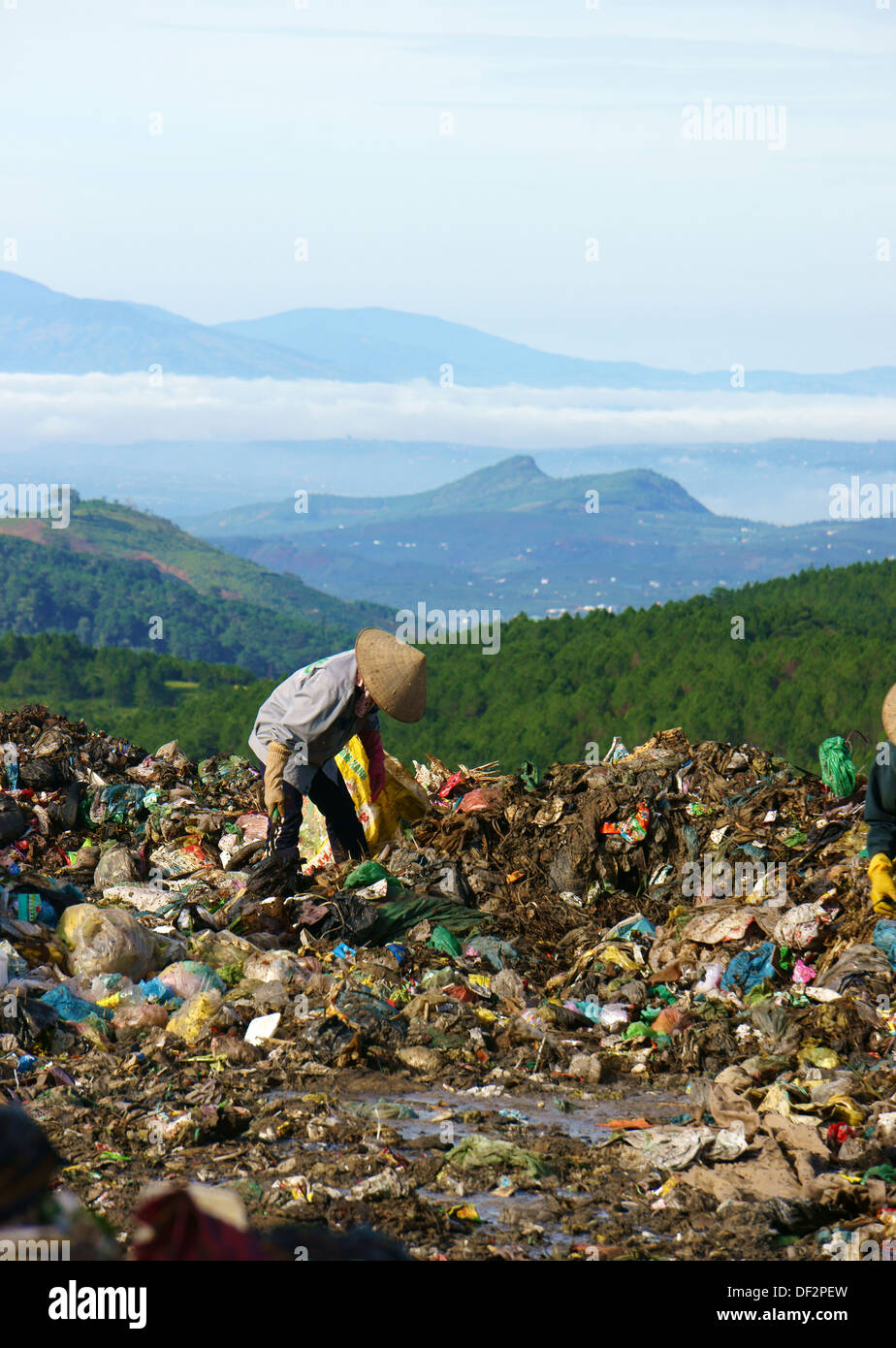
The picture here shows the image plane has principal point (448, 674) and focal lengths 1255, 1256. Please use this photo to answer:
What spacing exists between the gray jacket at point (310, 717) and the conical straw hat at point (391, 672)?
0.29 ft

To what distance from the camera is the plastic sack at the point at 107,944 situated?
17.0 feet

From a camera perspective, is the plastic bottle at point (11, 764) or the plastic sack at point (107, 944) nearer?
the plastic sack at point (107, 944)

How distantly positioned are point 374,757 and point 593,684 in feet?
110

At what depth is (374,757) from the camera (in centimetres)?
661

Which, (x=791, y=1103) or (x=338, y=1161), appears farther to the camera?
(x=791, y=1103)

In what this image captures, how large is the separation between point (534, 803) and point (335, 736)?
71.7 inches

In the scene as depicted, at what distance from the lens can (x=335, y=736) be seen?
5.95 m

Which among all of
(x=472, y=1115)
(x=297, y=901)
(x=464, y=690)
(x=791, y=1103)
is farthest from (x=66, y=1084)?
(x=464, y=690)

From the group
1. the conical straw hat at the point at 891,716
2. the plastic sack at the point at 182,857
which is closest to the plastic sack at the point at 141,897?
the plastic sack at the point at 182,857

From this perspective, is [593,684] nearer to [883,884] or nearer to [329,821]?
[329,821]

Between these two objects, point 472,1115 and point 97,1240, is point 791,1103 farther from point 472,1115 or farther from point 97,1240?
point 97,1240

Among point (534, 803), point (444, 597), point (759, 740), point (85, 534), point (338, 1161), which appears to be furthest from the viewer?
point (444, 597)

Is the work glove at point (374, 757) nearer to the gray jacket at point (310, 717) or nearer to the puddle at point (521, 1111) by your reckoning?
the gray jacket at point (310, 717)

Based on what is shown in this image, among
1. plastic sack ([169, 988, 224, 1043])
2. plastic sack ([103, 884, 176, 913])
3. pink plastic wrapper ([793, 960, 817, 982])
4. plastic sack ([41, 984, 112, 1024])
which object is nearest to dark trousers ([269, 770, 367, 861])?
plastic sack ([103, 884, 176, 913])
